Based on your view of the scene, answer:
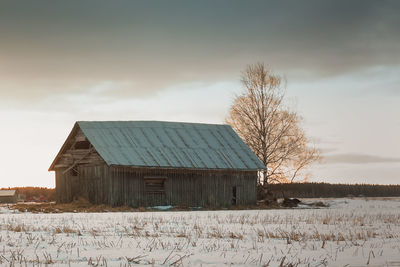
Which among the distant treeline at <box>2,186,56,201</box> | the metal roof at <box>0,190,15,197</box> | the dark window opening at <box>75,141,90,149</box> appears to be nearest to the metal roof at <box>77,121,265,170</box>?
the dark window opening at <box>75,141,90,149</box>

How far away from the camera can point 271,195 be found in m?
44.6

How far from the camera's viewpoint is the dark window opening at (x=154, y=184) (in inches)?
1449

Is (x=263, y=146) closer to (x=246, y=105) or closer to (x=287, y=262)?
(x=246, y=105)

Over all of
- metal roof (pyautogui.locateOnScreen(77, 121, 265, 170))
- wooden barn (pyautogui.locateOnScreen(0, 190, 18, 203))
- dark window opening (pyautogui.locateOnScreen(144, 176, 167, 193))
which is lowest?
wooden barn (pyautogui.locateOnScreen(0, 190, 18, 203))

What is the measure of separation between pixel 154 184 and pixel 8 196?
98.1ft

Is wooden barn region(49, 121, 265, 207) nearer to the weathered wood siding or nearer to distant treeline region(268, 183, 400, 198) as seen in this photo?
the weathered wood siding

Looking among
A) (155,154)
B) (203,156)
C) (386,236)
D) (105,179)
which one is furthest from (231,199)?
(386,236)

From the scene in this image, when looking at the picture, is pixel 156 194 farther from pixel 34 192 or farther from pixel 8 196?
pixel 34 192

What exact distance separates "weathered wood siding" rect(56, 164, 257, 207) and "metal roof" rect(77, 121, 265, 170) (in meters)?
0.62

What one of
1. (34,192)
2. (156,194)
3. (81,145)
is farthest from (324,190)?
(34,192)

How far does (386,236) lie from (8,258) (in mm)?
7567

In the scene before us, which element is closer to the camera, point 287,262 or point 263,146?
point 287,262

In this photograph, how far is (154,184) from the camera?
37312mm

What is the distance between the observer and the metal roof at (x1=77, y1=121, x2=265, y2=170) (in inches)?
1435
